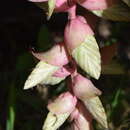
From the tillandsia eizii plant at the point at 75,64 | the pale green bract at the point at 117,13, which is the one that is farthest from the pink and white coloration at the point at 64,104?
the pale green bract at the point at 117,13

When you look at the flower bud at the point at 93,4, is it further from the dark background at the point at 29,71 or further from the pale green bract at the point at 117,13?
the dark background at the point at 29,71

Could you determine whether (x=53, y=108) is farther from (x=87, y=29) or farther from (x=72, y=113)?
(x=87, y=29)

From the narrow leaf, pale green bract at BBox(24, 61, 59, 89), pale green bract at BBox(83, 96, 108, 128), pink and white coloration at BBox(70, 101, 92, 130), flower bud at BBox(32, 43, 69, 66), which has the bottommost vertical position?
pink and white coloration at BBox(70, 101, 92, 130)

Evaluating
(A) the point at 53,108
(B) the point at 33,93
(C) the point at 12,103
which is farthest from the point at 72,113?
(B) the point at 33,93

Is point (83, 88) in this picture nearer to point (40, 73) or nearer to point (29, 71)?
point (40, 73)

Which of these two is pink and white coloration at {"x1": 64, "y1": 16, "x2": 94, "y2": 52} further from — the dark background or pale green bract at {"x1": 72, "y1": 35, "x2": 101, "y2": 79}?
the dark background

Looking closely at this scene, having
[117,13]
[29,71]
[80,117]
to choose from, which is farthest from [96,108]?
[29,71]

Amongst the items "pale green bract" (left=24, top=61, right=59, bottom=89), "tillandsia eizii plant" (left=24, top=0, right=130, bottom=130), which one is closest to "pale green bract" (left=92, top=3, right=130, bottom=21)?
"tillandsia eizii plant" (left=24, top=0, right=130, bottom=130)

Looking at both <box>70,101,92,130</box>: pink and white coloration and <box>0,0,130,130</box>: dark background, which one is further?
<box>0,0,130,130</box>: dark background
